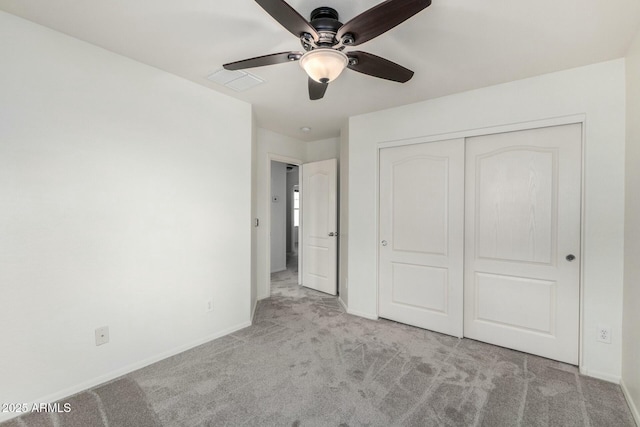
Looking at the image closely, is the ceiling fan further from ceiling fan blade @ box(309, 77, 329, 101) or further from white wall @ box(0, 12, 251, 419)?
white wall @ box(0, 12, 251, 419)

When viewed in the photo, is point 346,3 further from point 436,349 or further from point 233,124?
point 436,349

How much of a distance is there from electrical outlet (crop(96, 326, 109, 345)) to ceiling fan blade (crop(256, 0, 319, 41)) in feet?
7.79

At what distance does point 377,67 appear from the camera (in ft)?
5.68

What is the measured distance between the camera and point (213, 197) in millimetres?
2807

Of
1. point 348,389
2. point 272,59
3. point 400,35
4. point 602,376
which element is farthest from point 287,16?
point 602,376

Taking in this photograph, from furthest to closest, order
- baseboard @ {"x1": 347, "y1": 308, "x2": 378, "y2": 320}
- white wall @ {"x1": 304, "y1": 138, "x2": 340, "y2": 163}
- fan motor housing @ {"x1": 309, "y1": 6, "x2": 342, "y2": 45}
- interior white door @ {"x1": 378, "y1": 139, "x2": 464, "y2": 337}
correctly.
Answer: white wall @ {"x1": 304, "y1": 138, "x2": 340, "y2": 163} → baseboard @ {"x1": 347, "y1": 308, "x2": 378, "y2": 320} → interior white door @ {"x1": 378, "y1": 139, "x2": 464, "y2": 337} → fan motor housing @ {"x1": 309, "y1": 6, "x2": 342, "y2": 45}

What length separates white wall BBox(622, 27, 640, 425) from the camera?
5.90 feet

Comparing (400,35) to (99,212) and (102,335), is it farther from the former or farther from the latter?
(102,335)

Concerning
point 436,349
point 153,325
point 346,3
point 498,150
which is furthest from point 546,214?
point 153,325

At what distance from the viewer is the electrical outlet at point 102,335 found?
2056 millimetres

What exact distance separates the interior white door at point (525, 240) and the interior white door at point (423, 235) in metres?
0.11

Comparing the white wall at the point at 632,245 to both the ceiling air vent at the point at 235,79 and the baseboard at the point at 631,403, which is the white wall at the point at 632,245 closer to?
the baseboard at the point at 631,403

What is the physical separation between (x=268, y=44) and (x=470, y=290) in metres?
2.80

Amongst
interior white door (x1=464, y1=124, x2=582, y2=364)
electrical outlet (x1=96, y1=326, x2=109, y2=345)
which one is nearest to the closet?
interior white door (x1=464, y1=124, x2=582, y2=364)
